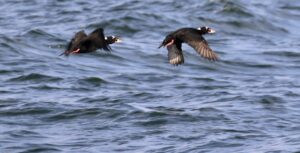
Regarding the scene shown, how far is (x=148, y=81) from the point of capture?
64.5 ft

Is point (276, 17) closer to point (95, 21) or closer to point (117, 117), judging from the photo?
point (95, 21)

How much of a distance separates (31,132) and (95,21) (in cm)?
821

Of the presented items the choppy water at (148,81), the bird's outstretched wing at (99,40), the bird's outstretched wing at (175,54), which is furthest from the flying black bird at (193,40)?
the choppy water at (148,81)

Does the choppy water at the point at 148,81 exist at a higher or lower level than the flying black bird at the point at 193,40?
lower

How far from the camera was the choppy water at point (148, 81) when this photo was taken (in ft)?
51.0

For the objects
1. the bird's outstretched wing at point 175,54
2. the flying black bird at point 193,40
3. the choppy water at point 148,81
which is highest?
the flying black bird at point 193,40

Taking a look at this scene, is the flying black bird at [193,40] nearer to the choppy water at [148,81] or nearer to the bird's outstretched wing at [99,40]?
A: the bird's outstretched wing at [99,40]

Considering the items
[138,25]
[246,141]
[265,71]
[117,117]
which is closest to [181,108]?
[117,117]

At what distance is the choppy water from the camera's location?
15531mm

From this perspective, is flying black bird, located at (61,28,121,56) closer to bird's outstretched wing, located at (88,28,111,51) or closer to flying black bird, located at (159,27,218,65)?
bird's outstretched wing, located at (88,28,111,51)

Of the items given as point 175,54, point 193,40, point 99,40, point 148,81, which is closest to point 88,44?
point 99,40

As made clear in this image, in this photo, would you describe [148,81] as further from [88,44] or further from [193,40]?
[88,44]

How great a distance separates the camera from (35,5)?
25.7 meters

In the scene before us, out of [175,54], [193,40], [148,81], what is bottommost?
[148,81]
